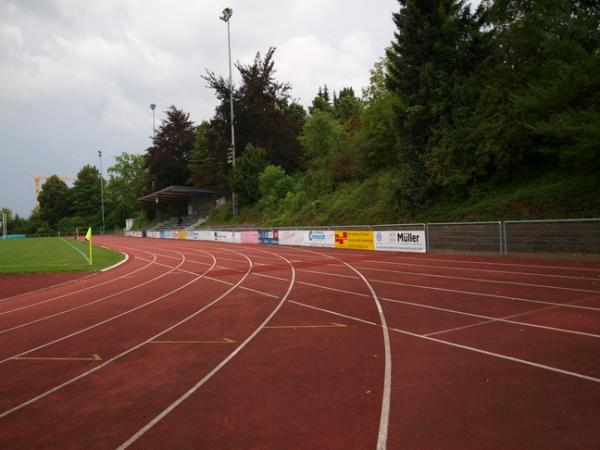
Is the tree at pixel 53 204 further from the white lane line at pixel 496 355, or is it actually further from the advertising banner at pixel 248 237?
the white lane line at pixel 496 355

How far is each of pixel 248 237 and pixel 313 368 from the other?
30.9m

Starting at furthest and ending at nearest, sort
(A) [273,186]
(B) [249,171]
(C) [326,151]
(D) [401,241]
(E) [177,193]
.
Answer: (E) [177,193], (B) [249,171], (A) [273,186], (C) [326,151], (D) [401,241]

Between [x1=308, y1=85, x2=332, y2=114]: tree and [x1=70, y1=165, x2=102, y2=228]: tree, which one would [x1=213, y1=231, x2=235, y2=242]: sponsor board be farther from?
[x1=70, y1=165, x2=102, y2=228]: tree

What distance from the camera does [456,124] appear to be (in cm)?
2230

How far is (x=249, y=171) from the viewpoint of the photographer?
45.1 meters

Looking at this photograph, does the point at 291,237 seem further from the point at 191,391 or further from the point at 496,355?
the point at 191,391

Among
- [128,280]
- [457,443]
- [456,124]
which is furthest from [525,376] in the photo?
[456,124]

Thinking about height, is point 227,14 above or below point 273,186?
above

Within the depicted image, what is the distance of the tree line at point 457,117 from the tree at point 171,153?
73.7ft

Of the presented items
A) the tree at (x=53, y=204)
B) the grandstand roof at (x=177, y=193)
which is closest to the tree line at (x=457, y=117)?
→ the grandstand roof at (x=177, y=193)

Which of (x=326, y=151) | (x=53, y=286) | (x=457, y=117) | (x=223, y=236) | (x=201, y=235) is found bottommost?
(x=53, y=286)

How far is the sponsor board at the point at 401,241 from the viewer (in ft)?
67.6

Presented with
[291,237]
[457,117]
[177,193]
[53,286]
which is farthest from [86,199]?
[457,117]

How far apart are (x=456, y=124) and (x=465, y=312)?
16.6 metres
